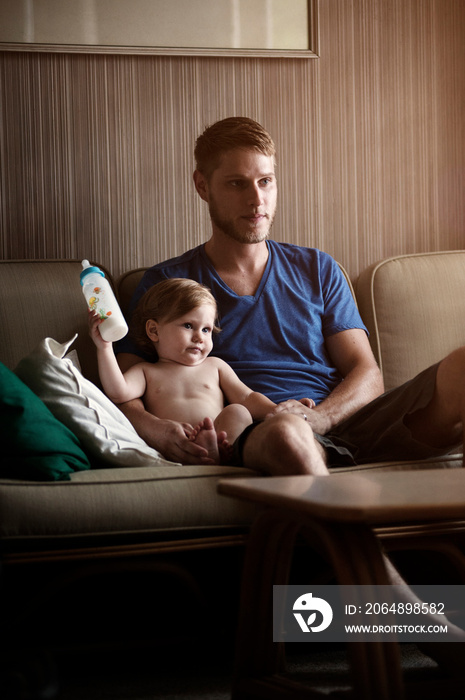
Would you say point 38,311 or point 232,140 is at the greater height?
point 232,140

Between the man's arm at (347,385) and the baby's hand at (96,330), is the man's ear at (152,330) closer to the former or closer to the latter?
the baby's hand at (96,330)

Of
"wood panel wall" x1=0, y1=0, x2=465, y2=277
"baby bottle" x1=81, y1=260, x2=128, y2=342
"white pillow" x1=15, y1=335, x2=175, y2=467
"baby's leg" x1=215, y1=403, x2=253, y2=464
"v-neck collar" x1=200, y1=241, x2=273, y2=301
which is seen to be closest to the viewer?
"white pillow" x1=15, y1=335, x2=175, y2=467

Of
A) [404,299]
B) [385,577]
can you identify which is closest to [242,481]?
[385,577]

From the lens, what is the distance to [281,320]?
6.45 feet

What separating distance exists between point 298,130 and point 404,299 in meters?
0.69

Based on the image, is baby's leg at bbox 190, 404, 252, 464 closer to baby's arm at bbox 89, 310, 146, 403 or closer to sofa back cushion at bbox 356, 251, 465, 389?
baby's arm at bbox 89, 310, 146, 403

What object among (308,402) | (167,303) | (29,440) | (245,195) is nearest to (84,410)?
(29,440)

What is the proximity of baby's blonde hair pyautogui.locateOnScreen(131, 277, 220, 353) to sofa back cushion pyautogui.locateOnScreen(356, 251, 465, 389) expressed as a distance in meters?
0.51

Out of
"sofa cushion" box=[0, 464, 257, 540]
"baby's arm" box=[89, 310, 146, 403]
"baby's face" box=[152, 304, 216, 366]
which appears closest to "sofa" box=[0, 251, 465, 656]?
"sofa cushion" box=[0, 464, 257, 540]

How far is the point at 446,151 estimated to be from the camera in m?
2.54

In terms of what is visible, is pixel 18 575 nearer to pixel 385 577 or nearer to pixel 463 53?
pixel 385 577

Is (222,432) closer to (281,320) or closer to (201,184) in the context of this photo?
(281,320)

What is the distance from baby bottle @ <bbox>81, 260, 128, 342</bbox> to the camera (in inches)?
68.1

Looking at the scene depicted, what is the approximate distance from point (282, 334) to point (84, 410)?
1.98 feet
